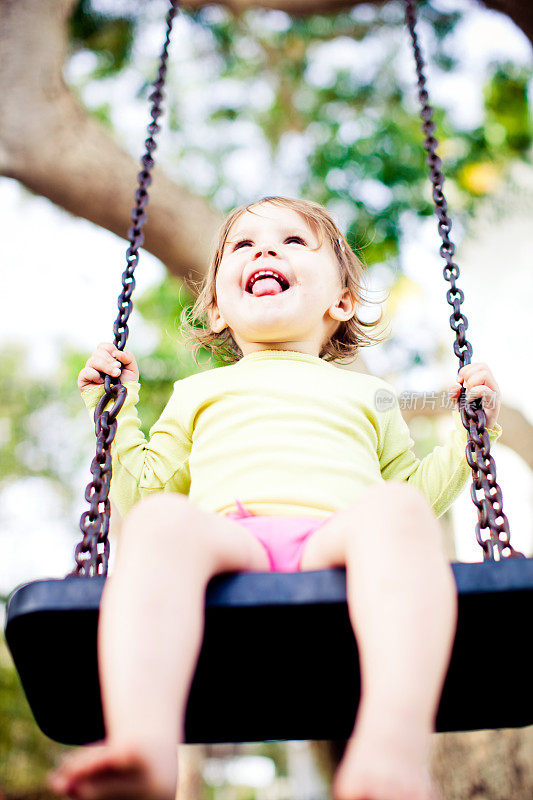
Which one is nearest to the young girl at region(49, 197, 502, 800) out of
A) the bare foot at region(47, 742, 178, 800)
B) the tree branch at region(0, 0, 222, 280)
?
the bare foot at region(47, 742, 178, 800)

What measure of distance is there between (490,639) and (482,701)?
0.80 ft

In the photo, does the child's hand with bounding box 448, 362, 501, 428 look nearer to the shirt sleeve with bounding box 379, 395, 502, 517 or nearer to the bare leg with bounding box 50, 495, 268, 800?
the shirt sleeve with bounding box 379, 395, 502, 517

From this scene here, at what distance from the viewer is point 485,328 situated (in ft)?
28.9

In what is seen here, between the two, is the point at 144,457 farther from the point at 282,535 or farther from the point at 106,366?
the point at 282,535

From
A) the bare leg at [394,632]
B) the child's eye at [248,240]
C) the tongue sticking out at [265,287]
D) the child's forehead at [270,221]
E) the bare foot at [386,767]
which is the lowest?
the bare foot at [386,767]

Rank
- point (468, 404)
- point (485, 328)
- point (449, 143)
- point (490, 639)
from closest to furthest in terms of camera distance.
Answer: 1. point (490, 639)
2. point (468, 404)
3. point (449, 143)
4. point (485, 328)

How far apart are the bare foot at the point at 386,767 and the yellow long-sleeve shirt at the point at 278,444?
583mm

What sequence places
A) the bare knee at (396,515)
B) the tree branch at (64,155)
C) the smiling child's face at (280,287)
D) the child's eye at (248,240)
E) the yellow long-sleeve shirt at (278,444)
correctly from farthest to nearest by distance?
the tree branch at (64,155) → the child's eye at (248,240) → the smiling child's face at (280,287) → the yellow long-sleeve shirt at (278,444) → the bare knee at (396,515)

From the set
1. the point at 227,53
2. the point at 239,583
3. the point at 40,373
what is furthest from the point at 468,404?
the point at 40,373

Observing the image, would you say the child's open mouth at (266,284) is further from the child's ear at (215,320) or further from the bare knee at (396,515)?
the bare knee at (396,515)

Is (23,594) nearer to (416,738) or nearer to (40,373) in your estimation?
(416,738)

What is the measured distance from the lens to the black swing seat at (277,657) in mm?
1162

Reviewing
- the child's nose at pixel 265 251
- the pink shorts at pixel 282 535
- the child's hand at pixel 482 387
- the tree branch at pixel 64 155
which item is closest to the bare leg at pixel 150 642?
the pink shorts at pixel 282 535

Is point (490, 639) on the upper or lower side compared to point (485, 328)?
lower
